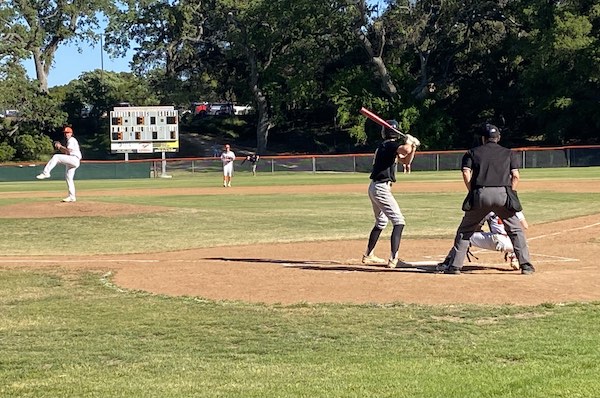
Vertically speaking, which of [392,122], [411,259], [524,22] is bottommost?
[411,259]

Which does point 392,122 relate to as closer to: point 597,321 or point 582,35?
point 597,321

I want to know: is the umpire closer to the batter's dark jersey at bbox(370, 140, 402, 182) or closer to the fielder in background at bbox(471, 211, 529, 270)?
the fielder in background at bbox(471, 211, 529, 270)

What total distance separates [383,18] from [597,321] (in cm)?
6091

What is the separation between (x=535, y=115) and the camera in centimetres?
6281

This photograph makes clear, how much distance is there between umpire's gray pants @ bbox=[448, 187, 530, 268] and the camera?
32.6 feet

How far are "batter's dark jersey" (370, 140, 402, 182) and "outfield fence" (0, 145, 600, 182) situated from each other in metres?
38.2

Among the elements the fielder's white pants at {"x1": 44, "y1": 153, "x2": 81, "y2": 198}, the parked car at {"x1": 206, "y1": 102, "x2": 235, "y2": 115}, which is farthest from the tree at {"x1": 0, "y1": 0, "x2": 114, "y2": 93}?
the fielder's white pants at {"x1": 44, "y1": 153, "x2": 81, "y2": 198}

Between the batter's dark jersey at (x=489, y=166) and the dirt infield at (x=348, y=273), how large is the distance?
1227 mm

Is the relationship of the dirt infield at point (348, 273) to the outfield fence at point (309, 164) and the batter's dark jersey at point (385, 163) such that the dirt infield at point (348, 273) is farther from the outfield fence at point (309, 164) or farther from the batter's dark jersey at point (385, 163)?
the outfield fence at point (309, 164)

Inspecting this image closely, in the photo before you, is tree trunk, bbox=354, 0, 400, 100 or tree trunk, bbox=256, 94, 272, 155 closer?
tree trunk, bbox=354, 0, 400, 100

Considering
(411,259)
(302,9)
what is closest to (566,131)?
(302,9)

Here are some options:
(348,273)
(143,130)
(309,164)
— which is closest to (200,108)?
(143,130)

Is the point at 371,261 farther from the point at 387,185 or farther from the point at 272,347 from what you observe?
the point at 272,347

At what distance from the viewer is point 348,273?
1101 cm
